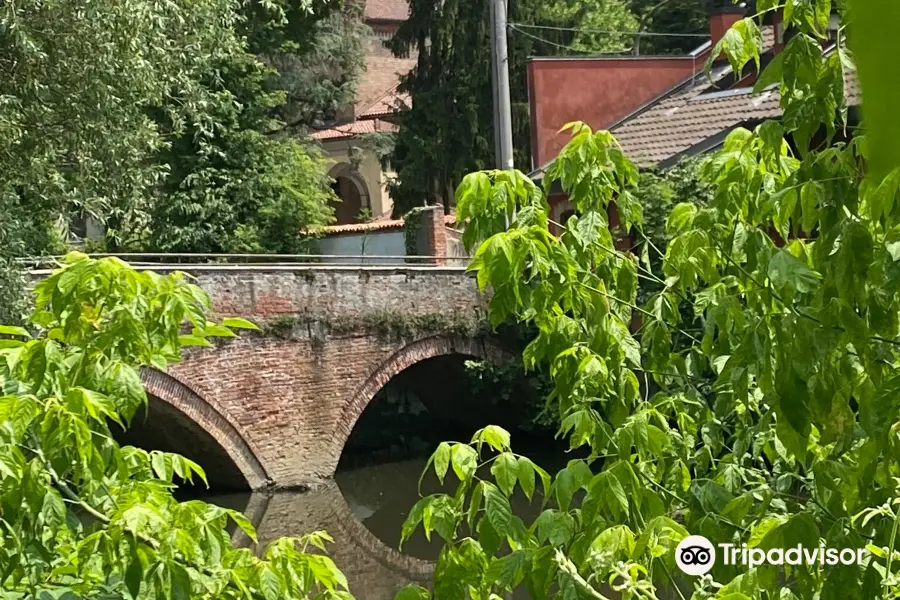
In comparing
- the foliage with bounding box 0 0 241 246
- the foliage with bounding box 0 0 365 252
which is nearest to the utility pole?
the foliage with bounding box 0 0 365 252

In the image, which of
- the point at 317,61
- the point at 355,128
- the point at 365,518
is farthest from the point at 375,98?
the point at 365,518

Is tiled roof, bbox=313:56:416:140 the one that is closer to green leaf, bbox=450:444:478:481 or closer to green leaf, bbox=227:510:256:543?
green leaf, bbox=227:510:256:543

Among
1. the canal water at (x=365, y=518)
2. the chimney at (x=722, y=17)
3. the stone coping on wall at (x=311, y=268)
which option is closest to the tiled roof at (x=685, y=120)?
the chimney at (x=722, y=17)

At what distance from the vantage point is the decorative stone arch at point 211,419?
12.2m

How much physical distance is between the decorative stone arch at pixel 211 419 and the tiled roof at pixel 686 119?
5882 mm

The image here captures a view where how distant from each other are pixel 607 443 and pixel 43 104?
731cm

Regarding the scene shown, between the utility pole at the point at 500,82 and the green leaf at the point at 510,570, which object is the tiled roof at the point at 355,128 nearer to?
the utility pole at the point at 500,82

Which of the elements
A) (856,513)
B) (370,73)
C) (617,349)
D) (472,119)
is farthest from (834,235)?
(370,73)

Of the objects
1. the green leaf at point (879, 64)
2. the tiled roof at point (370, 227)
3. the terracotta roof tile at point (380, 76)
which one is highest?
the terracotta roof tile at point (380, 76)

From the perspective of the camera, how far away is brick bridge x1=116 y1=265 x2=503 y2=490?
12516 millimetres

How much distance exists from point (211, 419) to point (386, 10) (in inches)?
969

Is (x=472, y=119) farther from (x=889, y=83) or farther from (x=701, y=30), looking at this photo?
(x=889, y=83)

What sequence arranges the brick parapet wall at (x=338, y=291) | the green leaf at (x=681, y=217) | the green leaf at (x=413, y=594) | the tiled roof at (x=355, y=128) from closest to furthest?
the green leaf at (x=413, y=594)
the green leaf at (x=681, y=217)
the brick parapet wall at (x=338, y=291)
the tiled roof at (x=355, y=128)

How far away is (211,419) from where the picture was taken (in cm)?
1256
